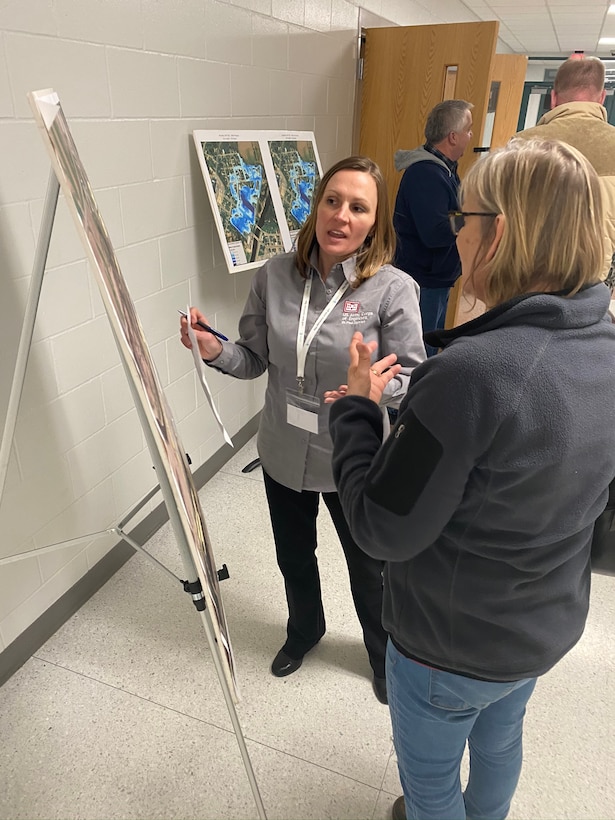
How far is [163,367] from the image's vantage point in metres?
2.37

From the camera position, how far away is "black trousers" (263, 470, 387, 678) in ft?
5.28

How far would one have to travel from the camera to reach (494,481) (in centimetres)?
79

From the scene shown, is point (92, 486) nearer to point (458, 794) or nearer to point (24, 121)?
point (24, 121)


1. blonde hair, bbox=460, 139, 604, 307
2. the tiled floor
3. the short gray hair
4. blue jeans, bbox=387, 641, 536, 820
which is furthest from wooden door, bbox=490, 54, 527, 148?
blue jeans, bbox=387, 641, 536, 820

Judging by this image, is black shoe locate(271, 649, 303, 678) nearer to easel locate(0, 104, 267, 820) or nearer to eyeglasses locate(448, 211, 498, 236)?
easel locate(0, 104, 267, 820)

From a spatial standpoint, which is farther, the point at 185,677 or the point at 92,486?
the point at 92,486

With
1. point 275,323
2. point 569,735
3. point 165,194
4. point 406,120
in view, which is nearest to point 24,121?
point 165,194

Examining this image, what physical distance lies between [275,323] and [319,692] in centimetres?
113

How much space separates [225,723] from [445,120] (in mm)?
3038

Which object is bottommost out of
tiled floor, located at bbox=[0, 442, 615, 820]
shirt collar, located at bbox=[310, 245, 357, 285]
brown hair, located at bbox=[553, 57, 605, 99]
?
tiled floor, located at bbox=[0, 442, 615, 820]

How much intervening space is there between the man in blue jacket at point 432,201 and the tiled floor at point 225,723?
1913 mm

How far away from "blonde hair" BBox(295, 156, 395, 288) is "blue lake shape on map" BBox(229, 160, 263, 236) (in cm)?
108

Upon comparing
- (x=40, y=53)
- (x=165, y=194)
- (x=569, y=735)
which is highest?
(x=40, y=53)

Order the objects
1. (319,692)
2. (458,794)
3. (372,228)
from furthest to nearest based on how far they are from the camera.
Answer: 1. (319,692)
2. (372,228)
3. (458,794)
